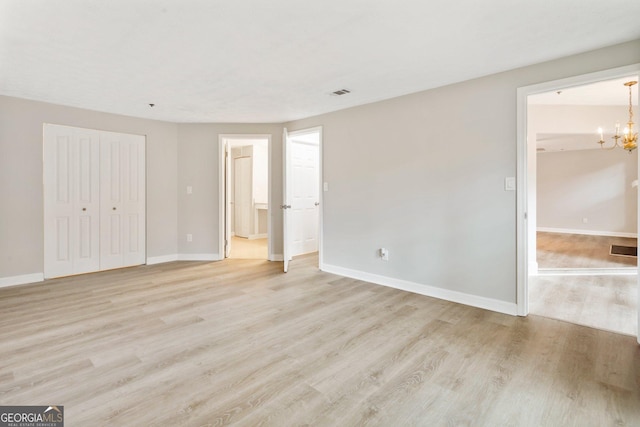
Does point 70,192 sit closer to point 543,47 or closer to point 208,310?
point 208,310

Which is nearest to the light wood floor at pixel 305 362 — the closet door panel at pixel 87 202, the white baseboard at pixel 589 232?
the closet door panel at pixel 87 202

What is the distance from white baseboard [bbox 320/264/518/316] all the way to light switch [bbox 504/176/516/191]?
43.6 inches

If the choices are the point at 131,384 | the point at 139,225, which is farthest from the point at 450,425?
the point at 139,225

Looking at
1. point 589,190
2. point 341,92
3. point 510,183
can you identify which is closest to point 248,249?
point 341,92

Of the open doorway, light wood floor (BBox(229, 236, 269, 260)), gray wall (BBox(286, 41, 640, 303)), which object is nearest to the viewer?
gray wall (BBox(286, 41, 640, 303))

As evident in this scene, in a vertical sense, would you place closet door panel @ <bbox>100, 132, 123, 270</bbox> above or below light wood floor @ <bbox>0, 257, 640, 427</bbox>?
above

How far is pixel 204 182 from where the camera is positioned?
538 cm

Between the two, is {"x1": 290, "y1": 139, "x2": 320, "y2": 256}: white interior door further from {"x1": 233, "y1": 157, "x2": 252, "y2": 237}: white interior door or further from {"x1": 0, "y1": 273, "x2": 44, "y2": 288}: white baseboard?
{"x1": 0, "y1": 273, "x2": 44, "y2": 288}: white baseboard

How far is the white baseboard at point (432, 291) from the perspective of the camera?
119 inches

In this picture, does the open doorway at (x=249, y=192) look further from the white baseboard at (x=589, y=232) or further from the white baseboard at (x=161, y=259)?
the white baseboard at (x=589, y=232)

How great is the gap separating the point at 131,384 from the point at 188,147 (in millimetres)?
4237

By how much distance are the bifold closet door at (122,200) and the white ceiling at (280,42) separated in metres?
1.07

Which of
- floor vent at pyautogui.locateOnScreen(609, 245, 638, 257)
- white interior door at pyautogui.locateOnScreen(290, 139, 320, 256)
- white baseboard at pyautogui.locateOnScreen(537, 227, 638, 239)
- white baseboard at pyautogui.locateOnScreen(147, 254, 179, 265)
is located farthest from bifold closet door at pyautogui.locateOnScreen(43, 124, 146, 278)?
white baseboard at pyautogui.locateOnScreen(537, 227, 638, 239)

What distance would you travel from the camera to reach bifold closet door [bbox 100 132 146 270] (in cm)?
461
